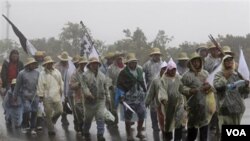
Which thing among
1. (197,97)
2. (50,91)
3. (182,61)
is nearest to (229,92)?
(197,97)

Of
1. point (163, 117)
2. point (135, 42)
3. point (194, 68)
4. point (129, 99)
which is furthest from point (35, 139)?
point (135, 42)

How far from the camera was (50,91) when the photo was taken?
11.3 metres

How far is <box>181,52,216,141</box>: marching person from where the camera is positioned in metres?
8.74

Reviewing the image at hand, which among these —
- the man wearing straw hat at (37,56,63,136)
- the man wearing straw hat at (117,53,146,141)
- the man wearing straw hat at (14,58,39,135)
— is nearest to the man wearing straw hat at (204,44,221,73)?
the man wearing straw hat at (117,53,146,141)

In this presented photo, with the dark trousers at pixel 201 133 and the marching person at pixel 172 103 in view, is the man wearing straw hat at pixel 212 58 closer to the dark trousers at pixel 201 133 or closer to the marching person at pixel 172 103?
the marching person at pixel 172 103

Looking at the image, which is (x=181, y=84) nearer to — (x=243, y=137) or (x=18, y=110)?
(x=243, y=137)

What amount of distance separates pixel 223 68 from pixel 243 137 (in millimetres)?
1523

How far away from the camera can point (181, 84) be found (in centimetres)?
891

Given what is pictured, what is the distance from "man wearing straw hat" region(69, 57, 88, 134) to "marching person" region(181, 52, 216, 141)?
2617 millimetres

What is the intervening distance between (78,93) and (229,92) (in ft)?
13.1

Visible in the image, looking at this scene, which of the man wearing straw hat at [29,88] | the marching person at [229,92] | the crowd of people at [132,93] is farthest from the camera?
the man wearing straw hat at [29,88]

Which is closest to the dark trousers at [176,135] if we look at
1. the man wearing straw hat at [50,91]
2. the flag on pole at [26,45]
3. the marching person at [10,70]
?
the man wearing straw hat at [50,91]

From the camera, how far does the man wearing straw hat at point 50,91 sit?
1124cm

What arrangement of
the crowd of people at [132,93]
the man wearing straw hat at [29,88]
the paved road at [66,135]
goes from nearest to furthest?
1. the crowd of people at [132,93]
2. the paved road at [66,135]
3. the man wearing straw hat at [29,88]
